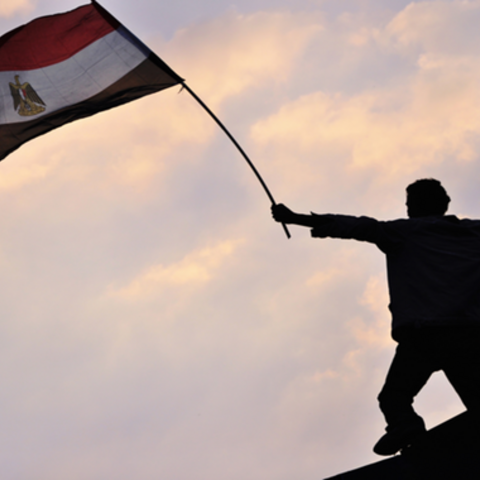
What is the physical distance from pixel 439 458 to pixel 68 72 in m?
6.16

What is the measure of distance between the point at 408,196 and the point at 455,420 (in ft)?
6.68

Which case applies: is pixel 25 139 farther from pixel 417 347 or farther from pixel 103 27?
pixel 417 347

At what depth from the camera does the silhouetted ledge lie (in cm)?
483

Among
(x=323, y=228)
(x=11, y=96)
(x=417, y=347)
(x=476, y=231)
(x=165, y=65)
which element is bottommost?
(x=417, y=347)

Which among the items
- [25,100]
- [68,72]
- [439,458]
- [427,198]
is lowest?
[439,458]

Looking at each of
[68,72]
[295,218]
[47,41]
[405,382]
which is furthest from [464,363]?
[47,41]

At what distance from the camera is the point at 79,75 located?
7.85m

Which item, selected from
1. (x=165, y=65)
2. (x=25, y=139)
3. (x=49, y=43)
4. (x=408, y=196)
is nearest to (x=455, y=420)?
(x=408, y=196)

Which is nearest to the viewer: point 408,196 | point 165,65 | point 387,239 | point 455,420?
point 455,420

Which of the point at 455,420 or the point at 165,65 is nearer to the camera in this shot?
the point at 455,420

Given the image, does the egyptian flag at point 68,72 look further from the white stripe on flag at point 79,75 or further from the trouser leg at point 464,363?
the trouser leg at point 464,363

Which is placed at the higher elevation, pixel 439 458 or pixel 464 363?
pixel 464 363

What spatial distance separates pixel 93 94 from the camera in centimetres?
776

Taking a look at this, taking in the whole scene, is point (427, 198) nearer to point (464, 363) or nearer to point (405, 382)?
point (464, 363)
